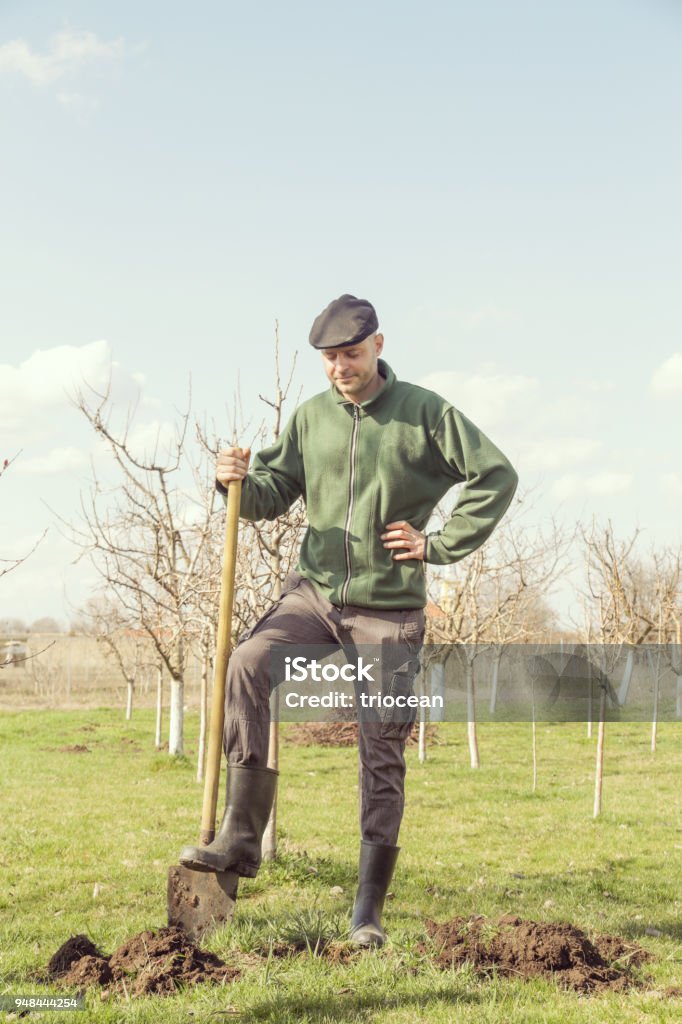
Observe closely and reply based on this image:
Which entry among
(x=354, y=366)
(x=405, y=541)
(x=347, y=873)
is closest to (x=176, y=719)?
(x=347, y=873)

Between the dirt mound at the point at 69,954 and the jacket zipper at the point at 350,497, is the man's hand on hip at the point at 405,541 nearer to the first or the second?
the jacket zipper at the point at 350,497

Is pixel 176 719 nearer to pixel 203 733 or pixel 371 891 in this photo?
pixel 203 733

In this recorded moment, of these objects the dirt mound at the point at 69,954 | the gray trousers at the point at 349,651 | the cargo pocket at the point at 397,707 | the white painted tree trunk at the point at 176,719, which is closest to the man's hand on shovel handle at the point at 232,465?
the gray trousers at the point at 349,651

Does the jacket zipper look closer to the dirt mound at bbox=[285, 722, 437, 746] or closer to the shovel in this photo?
the shovel

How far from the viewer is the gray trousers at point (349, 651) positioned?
4180 mm

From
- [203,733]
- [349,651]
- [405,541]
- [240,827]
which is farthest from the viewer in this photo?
[203,733]

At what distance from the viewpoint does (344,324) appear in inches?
172

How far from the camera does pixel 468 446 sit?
14.4 feet

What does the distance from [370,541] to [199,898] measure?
1784 millimetres

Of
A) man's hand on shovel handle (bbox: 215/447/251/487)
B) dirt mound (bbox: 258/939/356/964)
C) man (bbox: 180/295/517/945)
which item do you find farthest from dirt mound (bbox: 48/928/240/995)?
man's hand on shovel handle (bbox: 215/447/251/487)

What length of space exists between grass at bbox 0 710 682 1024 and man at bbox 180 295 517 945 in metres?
0.58

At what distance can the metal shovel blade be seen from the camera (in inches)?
167

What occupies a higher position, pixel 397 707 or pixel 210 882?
pixel 397 707

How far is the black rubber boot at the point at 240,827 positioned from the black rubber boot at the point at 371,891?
528 millimetres
